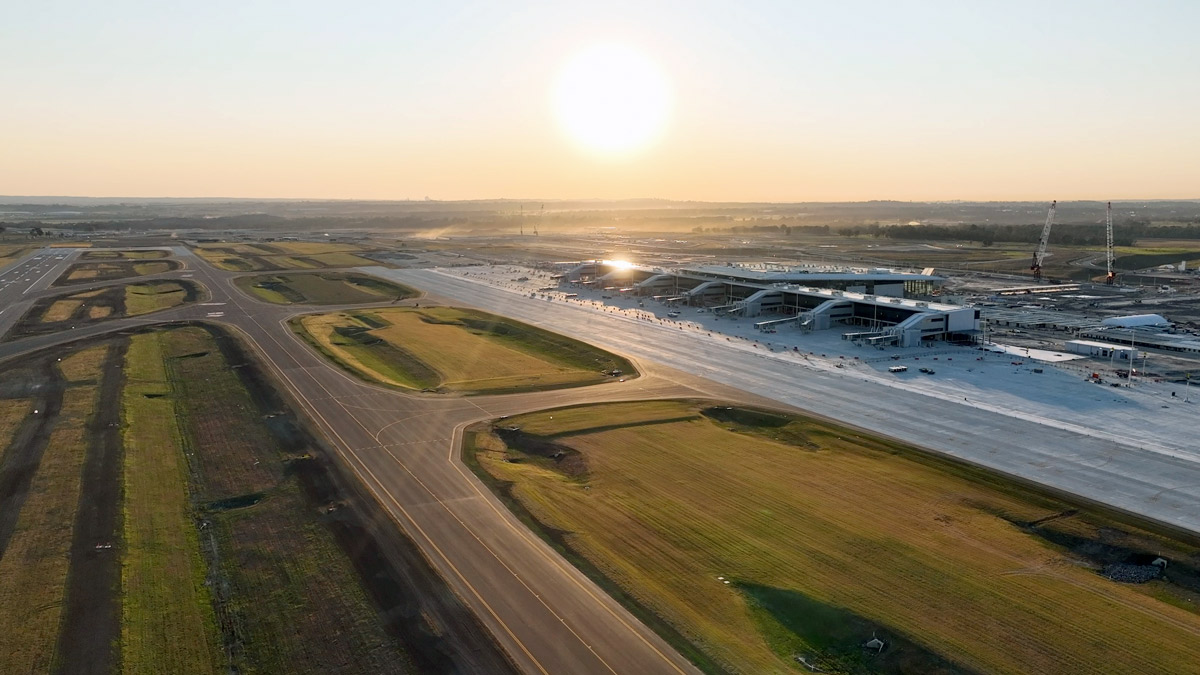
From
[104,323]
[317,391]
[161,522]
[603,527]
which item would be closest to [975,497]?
[603,527]

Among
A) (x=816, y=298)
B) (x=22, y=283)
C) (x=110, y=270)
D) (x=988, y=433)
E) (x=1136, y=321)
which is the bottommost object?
(x=988, y=433)

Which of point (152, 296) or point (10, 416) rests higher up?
point (152, 296)

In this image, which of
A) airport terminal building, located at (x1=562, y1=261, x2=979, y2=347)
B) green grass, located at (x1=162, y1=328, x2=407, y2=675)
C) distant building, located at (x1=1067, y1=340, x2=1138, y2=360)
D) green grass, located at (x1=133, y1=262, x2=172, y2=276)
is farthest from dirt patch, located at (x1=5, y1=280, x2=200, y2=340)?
distant building, located at (x1=1067, y1=340, x2=1138, y2=360)

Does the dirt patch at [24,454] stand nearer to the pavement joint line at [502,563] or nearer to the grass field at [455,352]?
the pavement joint line at [502,563]

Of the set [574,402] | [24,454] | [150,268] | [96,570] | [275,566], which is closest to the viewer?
[96,570]

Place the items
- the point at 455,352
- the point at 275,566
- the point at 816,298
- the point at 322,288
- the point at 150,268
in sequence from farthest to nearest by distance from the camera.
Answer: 1. the point at 150,268
2. the point at 322,288
3. the point at 816,298
4. the point at 455,352
5. the point at 275,566

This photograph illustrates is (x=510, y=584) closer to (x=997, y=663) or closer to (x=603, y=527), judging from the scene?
(x=603, y=527)

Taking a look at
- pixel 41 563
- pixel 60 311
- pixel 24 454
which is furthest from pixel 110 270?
pixel 41 563

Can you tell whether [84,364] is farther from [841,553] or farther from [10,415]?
[841,553]
